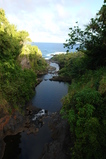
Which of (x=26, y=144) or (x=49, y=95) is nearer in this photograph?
(x=26, y=144)

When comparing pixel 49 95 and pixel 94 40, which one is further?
pixel 49 95

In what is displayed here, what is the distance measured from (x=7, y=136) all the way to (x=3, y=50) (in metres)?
15.2

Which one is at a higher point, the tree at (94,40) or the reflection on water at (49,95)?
the tree at (94,40)

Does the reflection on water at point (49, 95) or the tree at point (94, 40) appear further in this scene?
the reflection on water at point (49, 95)

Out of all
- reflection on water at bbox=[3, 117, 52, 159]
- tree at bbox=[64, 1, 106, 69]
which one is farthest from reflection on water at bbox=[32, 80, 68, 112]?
tree at bbox=[64, 1, 106, 69]

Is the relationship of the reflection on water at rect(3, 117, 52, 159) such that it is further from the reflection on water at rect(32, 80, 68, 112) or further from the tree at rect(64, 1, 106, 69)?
the tree at rect(64, 1, 106, 69)

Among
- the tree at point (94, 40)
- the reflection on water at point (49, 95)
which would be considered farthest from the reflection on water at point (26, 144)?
the tree at point (94, 40)

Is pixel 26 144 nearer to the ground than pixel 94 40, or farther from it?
nearer to the ground

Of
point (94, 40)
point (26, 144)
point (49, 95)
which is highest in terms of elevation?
point (94, 40)

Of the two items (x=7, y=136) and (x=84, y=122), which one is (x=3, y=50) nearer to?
(x=7, y=136)

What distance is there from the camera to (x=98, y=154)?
8188 millimetres

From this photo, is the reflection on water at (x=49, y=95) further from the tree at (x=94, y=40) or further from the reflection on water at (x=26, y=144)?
the tree at (x=94, y=40)

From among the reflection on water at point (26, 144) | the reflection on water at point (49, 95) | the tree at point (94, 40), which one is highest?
the tree at point (94, 40)

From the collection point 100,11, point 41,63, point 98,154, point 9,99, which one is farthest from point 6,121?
point 41,63
